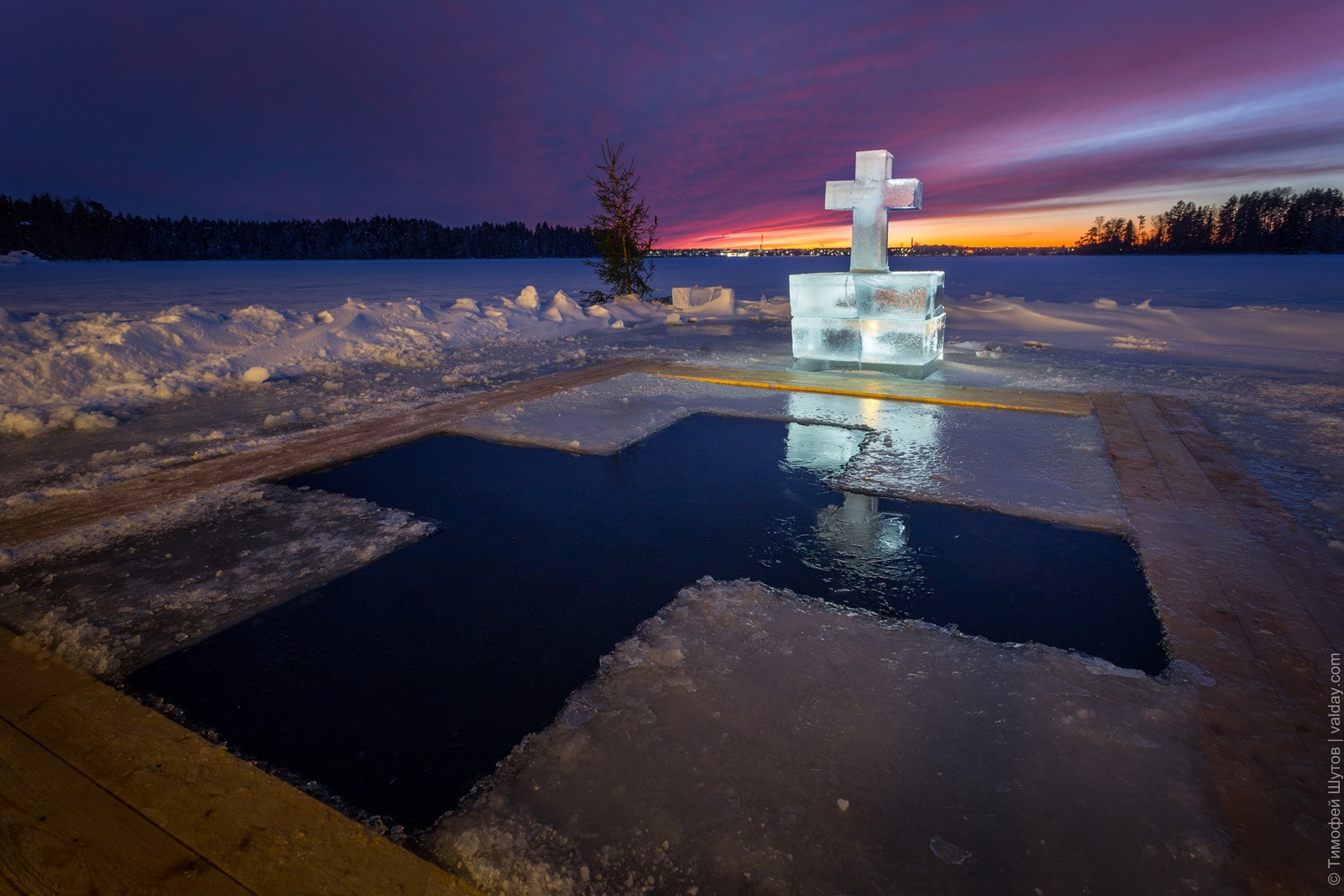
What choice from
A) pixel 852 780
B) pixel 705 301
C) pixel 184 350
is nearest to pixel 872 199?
pixel 852 780

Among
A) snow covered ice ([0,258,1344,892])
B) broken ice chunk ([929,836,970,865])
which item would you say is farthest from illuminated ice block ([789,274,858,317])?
broken ice chunk ([929,836,970,865])

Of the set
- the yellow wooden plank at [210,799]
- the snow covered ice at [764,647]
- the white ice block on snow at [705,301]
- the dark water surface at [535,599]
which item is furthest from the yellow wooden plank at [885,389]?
the white ice block on snow at [705,301]

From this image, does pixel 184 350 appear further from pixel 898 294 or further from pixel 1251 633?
pixel 1251 633

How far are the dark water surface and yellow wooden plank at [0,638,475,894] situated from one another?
131 mm

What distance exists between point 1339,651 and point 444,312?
1319 cm

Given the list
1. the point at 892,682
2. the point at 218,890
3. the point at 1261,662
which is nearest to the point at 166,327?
the point at 218,890

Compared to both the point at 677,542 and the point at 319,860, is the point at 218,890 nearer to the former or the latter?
the point at 319,860

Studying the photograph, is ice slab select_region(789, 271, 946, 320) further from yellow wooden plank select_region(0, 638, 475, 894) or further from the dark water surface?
yellow wooden plank select_region(0, 638, 475, 894)

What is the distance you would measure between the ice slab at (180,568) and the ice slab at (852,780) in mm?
1683

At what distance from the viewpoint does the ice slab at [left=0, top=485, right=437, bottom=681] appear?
253cm

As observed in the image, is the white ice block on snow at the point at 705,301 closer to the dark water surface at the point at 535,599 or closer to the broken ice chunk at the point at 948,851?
the dark water surface at the point at 535,599

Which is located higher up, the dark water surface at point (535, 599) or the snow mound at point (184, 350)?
the snow mound at point (184, 350)

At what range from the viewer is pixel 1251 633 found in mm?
2416

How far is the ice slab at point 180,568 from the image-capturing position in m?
2.53
